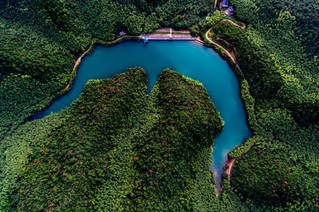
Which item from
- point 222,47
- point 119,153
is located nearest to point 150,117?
point 119,153

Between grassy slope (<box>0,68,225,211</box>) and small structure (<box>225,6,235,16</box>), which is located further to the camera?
small structure (<box>225,6,235,16</box>)

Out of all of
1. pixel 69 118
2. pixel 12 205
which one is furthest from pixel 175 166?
pixel 12 205

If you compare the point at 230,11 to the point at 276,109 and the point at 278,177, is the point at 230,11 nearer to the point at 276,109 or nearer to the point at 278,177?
the point at 276,109

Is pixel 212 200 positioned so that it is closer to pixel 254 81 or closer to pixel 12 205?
pixel 254 81

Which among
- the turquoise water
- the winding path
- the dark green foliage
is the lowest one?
the dark green foliage

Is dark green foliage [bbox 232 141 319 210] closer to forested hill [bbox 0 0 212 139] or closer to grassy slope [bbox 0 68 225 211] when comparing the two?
grassy slope [bbox 0 68 225 211]

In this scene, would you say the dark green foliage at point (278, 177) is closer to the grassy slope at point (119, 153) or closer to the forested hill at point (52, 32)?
the grassy slope at point (119, 153)

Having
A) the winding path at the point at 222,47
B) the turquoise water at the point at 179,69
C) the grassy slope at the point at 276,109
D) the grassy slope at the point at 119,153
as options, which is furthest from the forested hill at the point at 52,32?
the grassy slope at the point at 276,109

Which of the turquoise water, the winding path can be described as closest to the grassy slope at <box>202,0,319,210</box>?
the winding path
